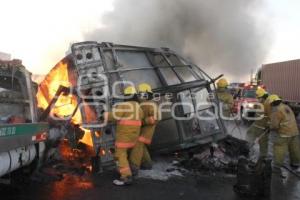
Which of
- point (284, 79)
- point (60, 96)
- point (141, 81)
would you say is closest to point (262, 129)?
point (141, 81)

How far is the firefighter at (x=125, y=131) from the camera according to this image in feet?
20.8

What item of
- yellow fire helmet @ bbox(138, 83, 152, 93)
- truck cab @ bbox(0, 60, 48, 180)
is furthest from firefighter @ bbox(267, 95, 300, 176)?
truck cab @ bbox(0, 60, 48, 180)

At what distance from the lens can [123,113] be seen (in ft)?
21.1

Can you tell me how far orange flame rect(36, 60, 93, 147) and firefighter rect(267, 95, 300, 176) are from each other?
323 cm

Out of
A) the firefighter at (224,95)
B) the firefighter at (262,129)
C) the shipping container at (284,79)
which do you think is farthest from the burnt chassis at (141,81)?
the shipping container at (284,79)

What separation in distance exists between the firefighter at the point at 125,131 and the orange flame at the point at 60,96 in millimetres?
805

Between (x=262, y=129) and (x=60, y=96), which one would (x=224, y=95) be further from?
(x=60, y=96)

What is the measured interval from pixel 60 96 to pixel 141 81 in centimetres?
144

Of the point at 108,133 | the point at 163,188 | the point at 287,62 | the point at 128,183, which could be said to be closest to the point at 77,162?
the point at 108,133

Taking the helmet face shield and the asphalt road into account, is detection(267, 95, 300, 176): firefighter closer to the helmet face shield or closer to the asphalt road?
the asphalt road

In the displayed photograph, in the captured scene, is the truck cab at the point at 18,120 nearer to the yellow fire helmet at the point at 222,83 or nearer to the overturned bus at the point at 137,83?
the overturned bus at the point at 137,83

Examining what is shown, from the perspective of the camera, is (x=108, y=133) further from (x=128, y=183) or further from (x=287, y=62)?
(x=287, y=62)

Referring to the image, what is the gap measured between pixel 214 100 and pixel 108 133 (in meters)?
2.21

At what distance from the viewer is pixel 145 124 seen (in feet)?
22.4
